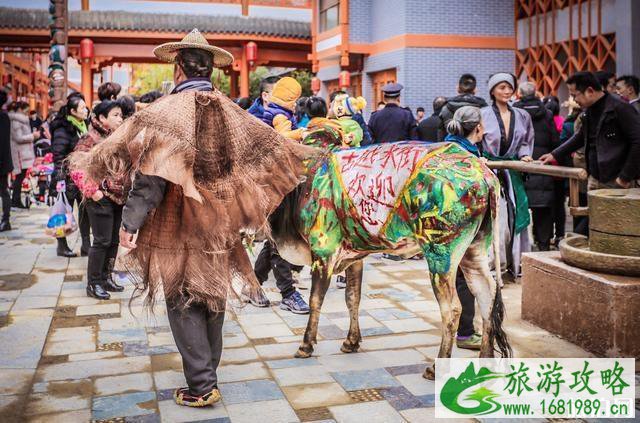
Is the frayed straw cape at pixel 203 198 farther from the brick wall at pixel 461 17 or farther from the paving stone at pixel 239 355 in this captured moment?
the brick wall at pixel 461 17

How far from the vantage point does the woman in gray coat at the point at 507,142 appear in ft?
20.7

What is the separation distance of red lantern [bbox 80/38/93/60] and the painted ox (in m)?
16.0

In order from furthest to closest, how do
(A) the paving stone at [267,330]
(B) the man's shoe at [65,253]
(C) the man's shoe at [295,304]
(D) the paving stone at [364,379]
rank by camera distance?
(B) the man's shoe at [65,253]
(C) the man's shoe at [295,304]
(A) the paving stone at [267,330]
(D) the paving stone at [364,379]

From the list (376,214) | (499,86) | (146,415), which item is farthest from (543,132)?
(146,415)

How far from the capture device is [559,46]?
13492mm

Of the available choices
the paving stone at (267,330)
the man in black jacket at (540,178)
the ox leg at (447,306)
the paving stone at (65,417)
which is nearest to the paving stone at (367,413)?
the ox leg at (447,306)

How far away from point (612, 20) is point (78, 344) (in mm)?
10217

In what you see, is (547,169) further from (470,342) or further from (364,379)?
(364,379)

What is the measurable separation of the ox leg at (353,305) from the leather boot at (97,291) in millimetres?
2503

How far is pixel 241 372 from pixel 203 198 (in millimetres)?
1269

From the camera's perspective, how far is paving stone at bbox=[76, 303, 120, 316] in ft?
19.6

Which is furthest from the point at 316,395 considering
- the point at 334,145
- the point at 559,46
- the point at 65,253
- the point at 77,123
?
the point at 559,46

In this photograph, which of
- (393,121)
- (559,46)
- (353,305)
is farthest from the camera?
(559,46)

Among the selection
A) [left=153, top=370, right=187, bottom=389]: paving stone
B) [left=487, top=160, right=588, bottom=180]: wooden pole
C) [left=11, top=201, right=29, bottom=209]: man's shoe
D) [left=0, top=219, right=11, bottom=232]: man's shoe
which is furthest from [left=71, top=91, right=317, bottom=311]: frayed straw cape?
[left=11, top=201, right=29, bottom=209]: man's shoe
